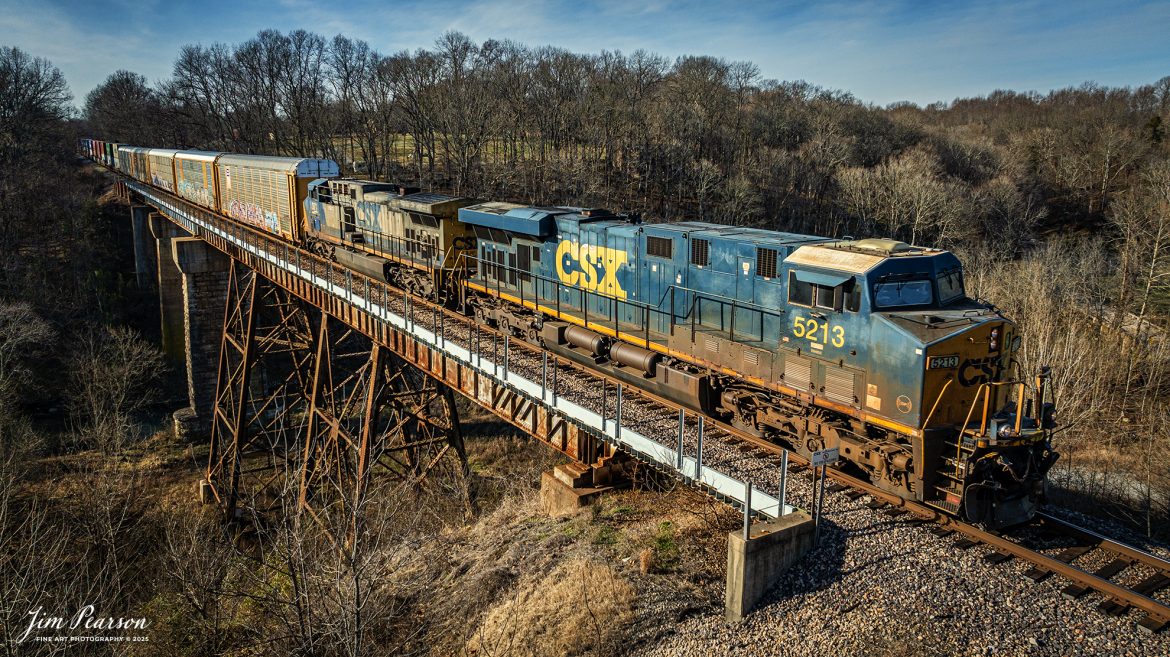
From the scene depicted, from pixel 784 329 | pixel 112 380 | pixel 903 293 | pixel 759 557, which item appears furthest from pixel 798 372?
pixel 112 380

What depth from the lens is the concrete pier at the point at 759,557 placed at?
6902 millimetres

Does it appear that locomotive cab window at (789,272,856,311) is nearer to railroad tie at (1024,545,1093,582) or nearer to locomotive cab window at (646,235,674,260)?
locomotive cab window at (646,235,674,260)

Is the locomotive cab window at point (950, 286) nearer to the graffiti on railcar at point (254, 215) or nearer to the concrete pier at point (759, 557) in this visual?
the concrete pier at point (759, 557)

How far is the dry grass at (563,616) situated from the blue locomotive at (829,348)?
363 centimetres

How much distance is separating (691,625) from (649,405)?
4.50m

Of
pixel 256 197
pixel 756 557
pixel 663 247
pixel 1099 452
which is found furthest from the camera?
pixel 256 197

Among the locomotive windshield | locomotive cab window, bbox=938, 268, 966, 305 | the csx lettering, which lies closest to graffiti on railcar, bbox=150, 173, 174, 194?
the locomotive windshield

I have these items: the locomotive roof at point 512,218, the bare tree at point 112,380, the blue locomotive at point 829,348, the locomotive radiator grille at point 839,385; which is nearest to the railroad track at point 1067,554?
the blue locomotive at point 829,348

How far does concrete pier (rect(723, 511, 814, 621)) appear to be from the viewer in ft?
22.6

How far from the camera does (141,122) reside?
65500 mm

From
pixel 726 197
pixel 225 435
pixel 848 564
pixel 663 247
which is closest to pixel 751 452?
pixel 848 564

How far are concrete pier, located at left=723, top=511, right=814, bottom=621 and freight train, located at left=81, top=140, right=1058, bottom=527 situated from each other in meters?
2.07

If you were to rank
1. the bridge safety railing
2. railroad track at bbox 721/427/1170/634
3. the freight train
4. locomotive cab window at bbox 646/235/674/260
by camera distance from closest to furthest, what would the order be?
1. railroad track at bbox 721/427/1170/634
2. the freight train
3. the bridge safety railing
4. locomotive cab window at bbox 646/235/674/260

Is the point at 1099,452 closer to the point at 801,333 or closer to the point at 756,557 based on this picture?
the point at 801,333
